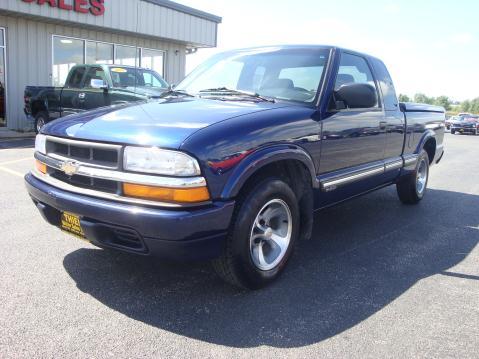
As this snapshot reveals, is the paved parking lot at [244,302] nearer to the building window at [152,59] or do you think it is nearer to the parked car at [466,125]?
the building window at [152,59]

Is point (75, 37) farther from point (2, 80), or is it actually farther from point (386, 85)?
point (386, 85)

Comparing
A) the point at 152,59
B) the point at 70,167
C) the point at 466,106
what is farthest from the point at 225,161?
the point at 466,106

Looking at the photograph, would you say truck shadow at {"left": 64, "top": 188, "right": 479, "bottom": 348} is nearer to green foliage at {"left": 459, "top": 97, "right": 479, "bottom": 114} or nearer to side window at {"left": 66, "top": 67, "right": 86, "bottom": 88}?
side window at {"left": 66, "top": 67, "right": 86, "bottom": 88}

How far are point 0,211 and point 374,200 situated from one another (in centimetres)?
472

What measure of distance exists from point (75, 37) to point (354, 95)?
13342 mm

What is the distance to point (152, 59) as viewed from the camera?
17.4m

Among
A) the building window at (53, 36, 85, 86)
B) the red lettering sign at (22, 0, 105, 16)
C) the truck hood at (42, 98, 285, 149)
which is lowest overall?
the truck hood at (42, 98, 285, 149)

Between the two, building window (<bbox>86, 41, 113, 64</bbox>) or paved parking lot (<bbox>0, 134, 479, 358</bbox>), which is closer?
paved parking lot (<bbox>0, 134, 479, 358</bbox>)

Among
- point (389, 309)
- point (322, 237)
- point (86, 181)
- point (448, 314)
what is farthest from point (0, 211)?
point (448, 314)

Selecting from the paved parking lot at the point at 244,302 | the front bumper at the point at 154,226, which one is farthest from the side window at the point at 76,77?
the front bumper at the point at 154,226

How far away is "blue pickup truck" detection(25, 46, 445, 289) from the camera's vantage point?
8.49 feet

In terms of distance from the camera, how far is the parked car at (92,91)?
9.70 meters

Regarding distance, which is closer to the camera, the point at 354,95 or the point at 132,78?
the point at 354,95

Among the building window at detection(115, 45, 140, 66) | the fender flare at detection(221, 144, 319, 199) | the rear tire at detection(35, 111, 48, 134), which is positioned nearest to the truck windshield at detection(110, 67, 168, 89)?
the rear tire at detection(35, 111, 48, 134)
